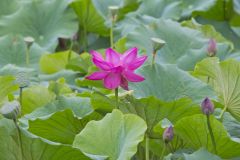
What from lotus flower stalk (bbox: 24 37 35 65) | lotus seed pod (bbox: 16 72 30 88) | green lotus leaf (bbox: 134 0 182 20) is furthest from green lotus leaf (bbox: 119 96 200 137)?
green lotus leaf (bbox: 134 0 182 20)

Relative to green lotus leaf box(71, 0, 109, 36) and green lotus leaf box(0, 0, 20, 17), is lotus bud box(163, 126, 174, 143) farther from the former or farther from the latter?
green lotus leaf box(0, 0, 20, 17)

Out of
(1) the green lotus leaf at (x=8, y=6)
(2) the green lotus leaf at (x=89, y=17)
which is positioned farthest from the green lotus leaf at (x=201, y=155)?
(1) the green lotus leaf at (x=8, y=6)

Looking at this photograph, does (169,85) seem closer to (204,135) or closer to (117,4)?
(204,135)

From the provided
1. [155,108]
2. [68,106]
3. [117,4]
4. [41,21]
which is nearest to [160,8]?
[117,4]

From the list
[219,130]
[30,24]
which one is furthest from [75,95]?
[30,24]

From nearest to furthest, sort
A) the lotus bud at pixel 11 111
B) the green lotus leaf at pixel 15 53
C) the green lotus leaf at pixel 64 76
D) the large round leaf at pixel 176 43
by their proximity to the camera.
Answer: the lotus bud at pixel 11 111
the large round leaf at pixel 176 43
the green lotus leaf at pixel 64 76
the green lotus leaf at pixel 15 53

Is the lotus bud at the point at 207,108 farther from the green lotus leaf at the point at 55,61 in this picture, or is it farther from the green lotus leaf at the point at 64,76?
the green lotus leaf at the point at 55,61

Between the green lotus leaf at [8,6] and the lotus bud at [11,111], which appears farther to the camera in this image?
the green lotus leaf at [8,6]
